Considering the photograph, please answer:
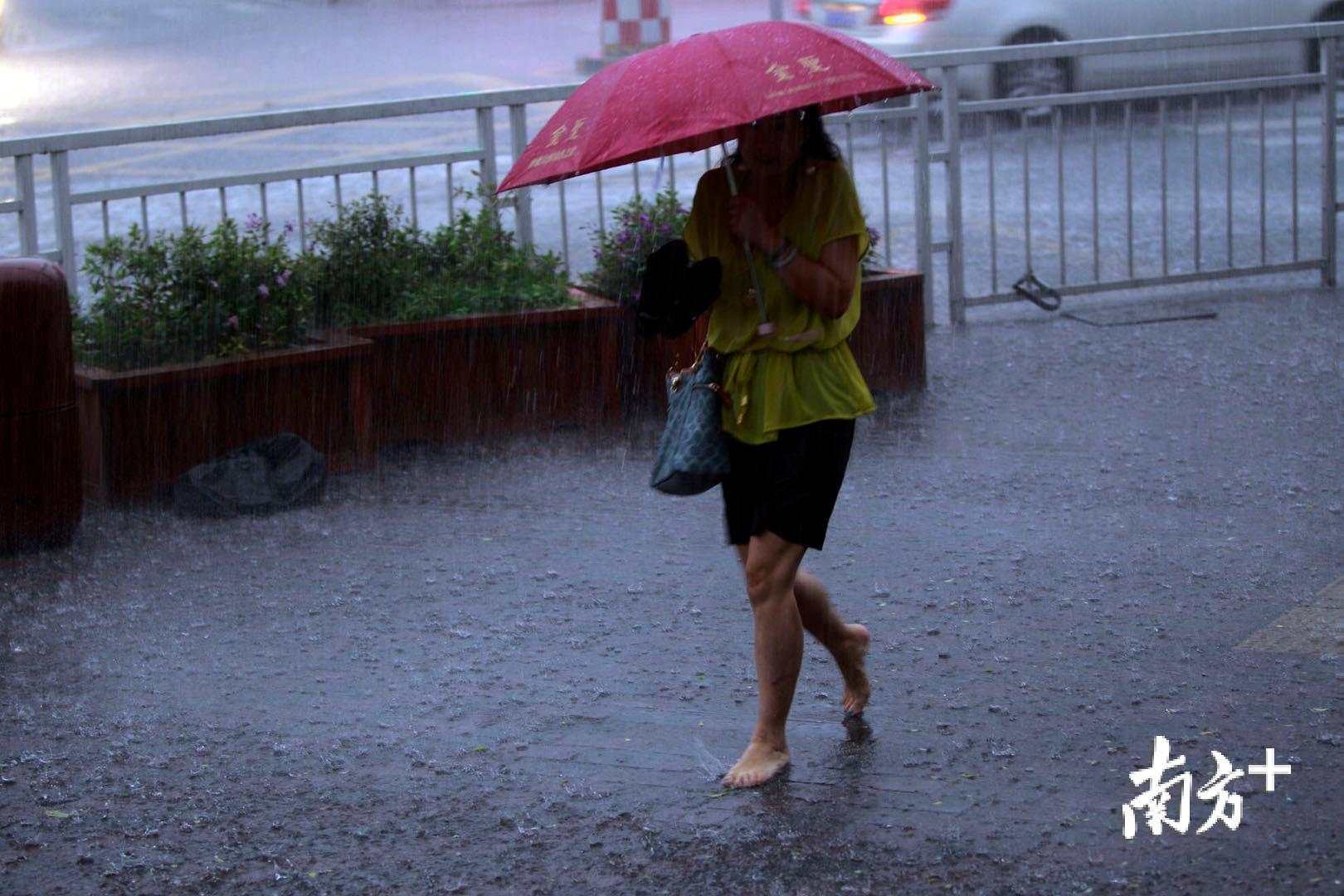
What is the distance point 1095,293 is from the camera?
1107cm

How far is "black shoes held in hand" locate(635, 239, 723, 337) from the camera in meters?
4.01

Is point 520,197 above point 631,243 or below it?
above

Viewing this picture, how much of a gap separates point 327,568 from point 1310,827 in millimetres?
3640

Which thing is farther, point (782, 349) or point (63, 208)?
point (63, 208)

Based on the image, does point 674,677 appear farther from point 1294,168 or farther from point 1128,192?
point 1294,168

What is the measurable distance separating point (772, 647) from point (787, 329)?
0.78 meters

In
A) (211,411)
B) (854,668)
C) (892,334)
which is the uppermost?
(892,334)

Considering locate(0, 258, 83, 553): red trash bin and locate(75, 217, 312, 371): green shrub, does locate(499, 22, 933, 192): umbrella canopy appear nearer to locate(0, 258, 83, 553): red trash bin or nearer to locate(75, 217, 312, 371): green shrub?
locate(0, 258, 83, 553): red trash bin

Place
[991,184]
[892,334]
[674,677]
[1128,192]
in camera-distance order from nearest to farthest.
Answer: [674,677]
[892,334]
[991,184]
[1128,192]

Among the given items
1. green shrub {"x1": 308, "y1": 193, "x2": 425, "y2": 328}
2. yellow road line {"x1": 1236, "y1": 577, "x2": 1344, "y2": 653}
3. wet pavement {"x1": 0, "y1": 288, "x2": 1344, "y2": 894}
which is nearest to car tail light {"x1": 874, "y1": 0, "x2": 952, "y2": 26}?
wet pavement {"x1": 0, "y1": 288, "x2": 1344, "y2": 894}

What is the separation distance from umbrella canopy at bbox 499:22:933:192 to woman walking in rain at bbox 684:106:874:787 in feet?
0.54

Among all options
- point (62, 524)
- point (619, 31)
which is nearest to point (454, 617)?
point (62, 524)

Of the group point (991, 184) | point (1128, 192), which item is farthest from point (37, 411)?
point (1128, 192)

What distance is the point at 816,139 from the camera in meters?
4.08
